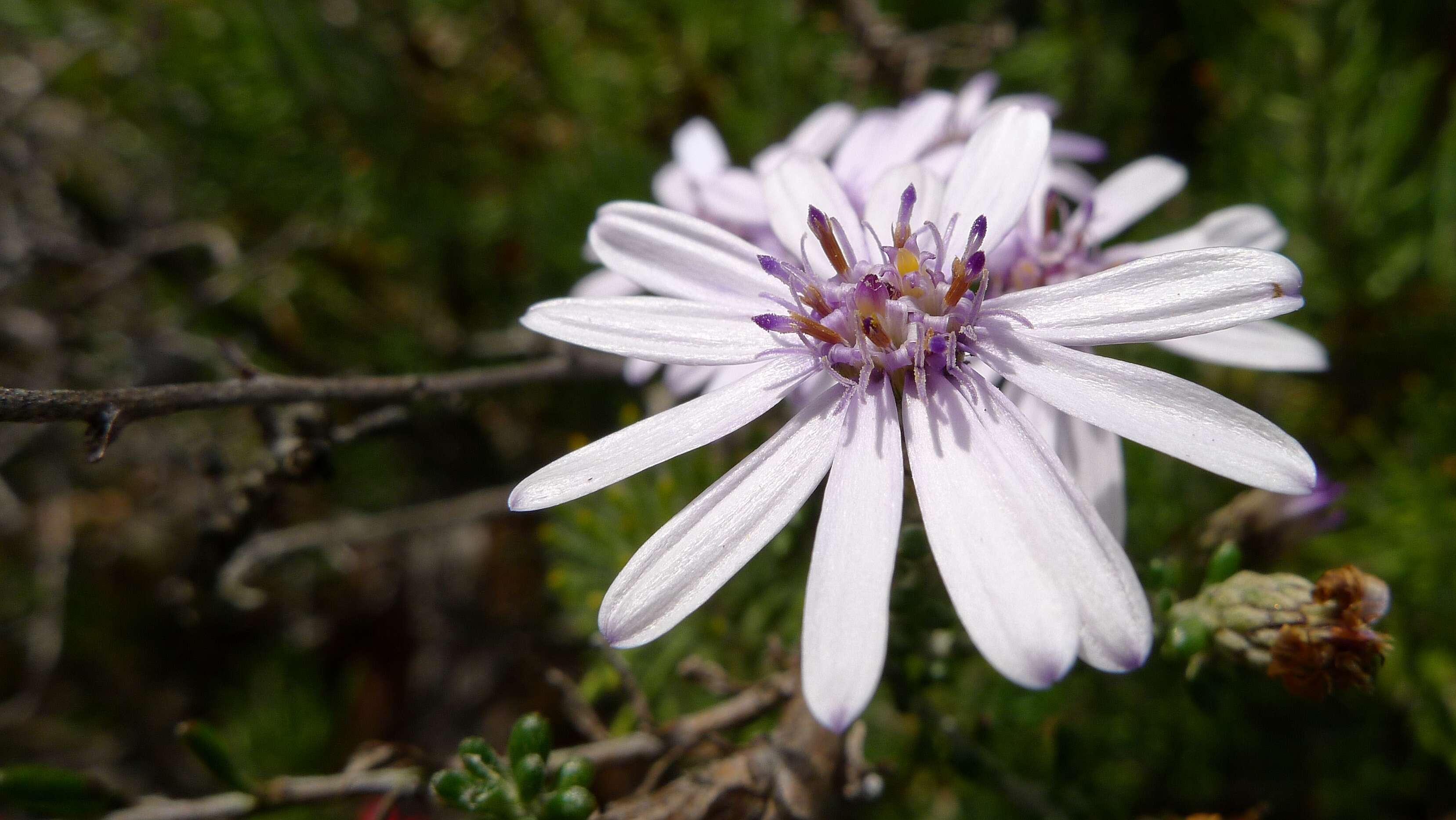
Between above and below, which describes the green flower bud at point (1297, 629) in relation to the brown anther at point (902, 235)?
below

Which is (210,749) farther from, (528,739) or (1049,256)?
(1049,256)

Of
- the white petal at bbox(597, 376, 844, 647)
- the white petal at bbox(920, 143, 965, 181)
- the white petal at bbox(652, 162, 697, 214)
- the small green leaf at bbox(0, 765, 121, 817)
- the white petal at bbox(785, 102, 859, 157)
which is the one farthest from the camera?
the white petal at bbox(785, 102, 859, 157)

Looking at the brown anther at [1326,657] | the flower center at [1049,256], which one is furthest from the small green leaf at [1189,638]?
the flower center at [1049,256]

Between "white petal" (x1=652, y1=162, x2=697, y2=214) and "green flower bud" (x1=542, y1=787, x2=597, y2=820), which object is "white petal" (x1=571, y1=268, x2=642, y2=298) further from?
"green flower bud" (x1=542, y1=787, x2=597, y2=820)

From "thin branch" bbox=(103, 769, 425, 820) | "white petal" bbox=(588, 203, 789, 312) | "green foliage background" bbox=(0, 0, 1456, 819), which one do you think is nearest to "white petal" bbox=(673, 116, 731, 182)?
"green foliage background" bbox=(0, 0, 1456, 819)

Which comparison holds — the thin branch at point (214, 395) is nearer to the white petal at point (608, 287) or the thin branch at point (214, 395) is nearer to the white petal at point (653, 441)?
the white petal at point (608, 287)

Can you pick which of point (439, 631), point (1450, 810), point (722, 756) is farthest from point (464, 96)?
point (1450, 810)

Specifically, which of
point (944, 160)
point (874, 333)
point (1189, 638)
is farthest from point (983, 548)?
point (944, 160)
